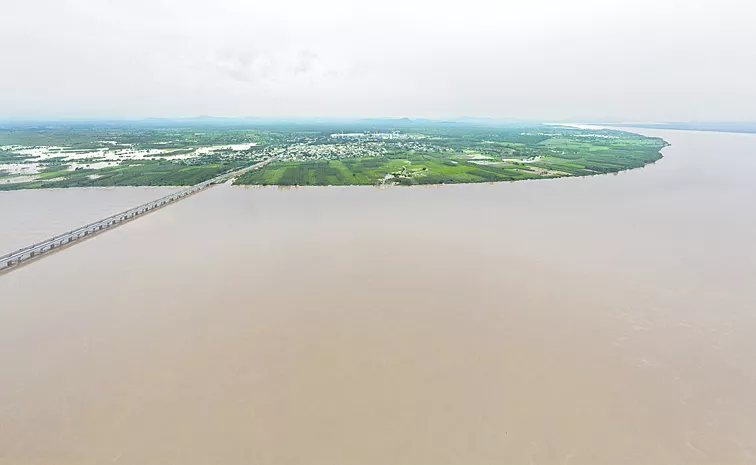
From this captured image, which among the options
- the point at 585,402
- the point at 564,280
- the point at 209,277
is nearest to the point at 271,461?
the point at 585,402

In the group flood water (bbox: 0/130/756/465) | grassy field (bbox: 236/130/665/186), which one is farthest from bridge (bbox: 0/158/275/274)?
grassy field (bbox: 236/130/665/186)

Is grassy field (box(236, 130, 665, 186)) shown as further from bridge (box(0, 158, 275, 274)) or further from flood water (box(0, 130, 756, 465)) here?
flood water (box(0, 130, 756, 465))

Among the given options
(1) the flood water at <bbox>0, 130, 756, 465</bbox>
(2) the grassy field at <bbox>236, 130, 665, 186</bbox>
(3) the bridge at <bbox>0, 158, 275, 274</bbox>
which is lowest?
(1) the flood water at <bbox>0, 130, 756, 465</bbox>

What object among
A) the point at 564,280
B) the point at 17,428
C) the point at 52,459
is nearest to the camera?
the point at 52,459

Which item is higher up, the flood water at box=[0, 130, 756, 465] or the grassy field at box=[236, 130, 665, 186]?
the grassy field at box=[236, 130, 665, 186]

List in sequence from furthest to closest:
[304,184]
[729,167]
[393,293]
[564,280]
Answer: [729,167], [304,184], [564,280], [393,293]

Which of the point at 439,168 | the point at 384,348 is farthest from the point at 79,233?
the point at 439,168

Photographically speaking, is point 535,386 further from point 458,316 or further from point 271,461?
point 271,461
